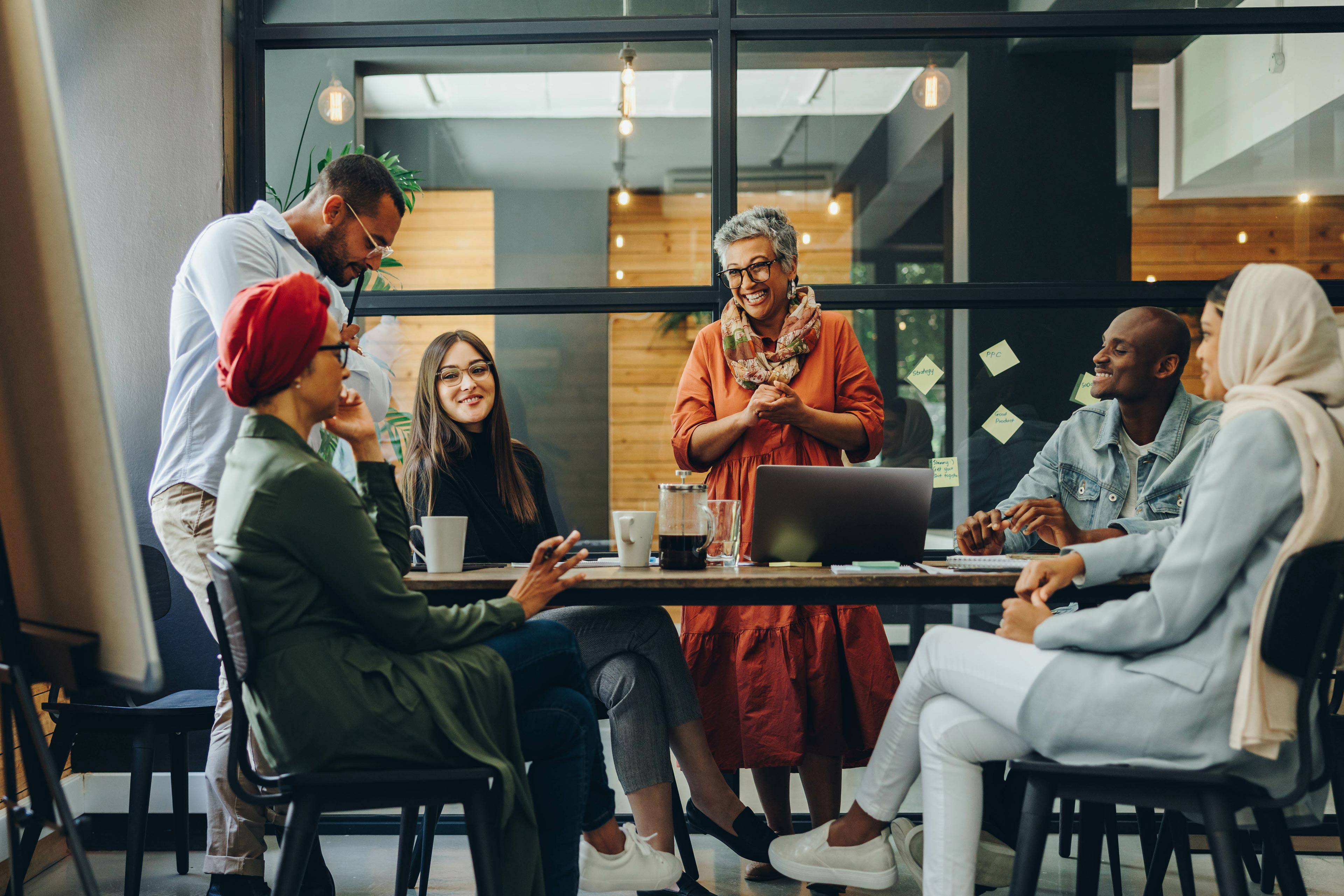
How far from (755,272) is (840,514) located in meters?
0.82

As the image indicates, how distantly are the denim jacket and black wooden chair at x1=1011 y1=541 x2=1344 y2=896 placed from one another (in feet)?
2.57

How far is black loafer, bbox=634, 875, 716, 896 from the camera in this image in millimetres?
2184

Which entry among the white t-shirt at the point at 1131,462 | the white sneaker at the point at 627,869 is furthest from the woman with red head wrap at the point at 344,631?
the white t-shirt at the point at 1131,462

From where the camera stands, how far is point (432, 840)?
2.14 m

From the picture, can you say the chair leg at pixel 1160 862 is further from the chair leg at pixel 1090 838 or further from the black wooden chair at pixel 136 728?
the black wooden chair at pixel 136 728

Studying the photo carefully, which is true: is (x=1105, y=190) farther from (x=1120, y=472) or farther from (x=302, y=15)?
(x=302, y=15)

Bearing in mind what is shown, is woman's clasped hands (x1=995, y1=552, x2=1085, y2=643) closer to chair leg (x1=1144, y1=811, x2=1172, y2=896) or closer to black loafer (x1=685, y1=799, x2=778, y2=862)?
chair leg (x1=1144, y1=811, x2=1172, y2=896)

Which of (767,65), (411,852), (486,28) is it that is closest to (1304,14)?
(767,65)

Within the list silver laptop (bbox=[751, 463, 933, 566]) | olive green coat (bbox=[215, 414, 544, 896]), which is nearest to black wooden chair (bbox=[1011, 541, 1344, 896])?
silver laptop (bbox=[751, 463, 933, 566])

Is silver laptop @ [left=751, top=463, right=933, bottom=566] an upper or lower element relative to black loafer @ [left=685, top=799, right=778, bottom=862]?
upper

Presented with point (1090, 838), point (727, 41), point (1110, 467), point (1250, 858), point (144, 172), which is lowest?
point (1250, 858)

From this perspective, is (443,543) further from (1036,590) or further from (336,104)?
(336,104)

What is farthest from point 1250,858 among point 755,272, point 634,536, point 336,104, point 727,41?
point 336,104

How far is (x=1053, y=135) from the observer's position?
333cm
